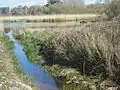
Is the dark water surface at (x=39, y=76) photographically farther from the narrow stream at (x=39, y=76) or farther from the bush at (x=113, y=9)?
the bush at (x=113, y=9)

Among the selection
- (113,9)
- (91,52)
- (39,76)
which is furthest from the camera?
(113,9)

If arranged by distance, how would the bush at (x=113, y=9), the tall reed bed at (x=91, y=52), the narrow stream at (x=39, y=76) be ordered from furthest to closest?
1. the bush at (x=113, y=9)
2. the narrow stream at (x=39, y=76)
3. the tall reed bed at (x=91, y=52)

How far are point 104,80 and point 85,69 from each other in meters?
2.50

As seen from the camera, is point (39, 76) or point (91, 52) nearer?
point (91, 52)

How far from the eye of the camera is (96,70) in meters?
15.2

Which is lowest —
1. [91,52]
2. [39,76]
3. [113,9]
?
[39,76]

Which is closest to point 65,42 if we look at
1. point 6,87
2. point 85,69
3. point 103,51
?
point 85,69

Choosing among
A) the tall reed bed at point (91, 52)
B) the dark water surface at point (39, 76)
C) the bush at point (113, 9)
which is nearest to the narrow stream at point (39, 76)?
the dark water surface at point (39, 76)

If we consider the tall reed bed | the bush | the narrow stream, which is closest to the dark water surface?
the narrow stream

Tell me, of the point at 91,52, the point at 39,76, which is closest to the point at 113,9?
the point at 39,76

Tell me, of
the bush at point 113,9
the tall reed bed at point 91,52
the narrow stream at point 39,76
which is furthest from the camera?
the bush at point 113,9

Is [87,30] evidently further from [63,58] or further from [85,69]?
[63,58]

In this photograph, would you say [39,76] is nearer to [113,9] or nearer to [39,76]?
[39,76]

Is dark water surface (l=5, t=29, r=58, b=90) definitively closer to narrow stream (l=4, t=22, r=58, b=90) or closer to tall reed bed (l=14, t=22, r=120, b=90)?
narrow stream (l=4, t=22, r=58, b=90)
